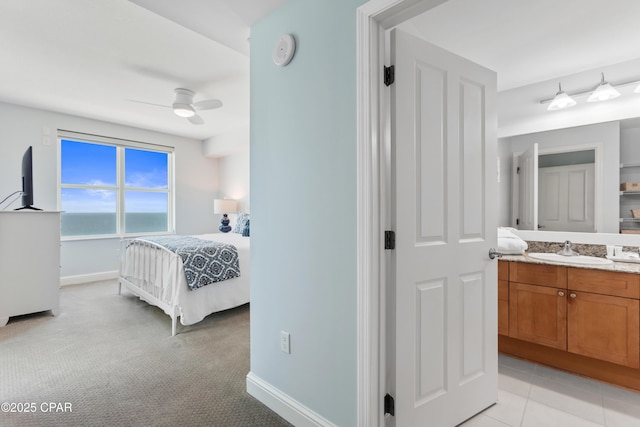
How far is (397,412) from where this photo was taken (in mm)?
1399

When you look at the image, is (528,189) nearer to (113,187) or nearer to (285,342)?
(285,342)

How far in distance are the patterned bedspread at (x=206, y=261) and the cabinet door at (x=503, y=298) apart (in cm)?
251

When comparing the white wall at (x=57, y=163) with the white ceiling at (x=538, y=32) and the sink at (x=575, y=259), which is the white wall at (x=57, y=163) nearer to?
the white ceiling at (x=538, y=32)

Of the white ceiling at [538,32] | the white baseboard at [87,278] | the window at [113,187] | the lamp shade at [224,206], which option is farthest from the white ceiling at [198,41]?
the white baseboard at [87,278]

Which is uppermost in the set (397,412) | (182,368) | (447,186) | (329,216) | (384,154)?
(384,154)

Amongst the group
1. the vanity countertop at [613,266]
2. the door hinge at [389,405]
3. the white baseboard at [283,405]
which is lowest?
the white baseboard at [283,405]

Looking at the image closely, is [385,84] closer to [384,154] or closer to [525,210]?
[384,154]

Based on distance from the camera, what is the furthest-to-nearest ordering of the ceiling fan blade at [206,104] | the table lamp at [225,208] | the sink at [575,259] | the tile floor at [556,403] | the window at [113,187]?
the table lamp at [225,208], the window at [113,187], the ceiling fan blade at [206,104], the sink at [575,259], the tile floor at [556,403]

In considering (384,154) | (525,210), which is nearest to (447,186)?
(384,154)

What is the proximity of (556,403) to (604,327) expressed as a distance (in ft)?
1.90

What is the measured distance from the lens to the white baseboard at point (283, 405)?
1.56m

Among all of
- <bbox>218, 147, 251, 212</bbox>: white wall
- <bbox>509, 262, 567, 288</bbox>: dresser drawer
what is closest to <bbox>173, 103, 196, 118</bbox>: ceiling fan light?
<bbox>218, 147, 251, 212</bbox>: white wall

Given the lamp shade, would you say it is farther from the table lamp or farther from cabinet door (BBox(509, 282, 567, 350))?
cabinet door (BBox(509, 282, 567, 350))

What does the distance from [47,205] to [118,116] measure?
1667 millimetres
